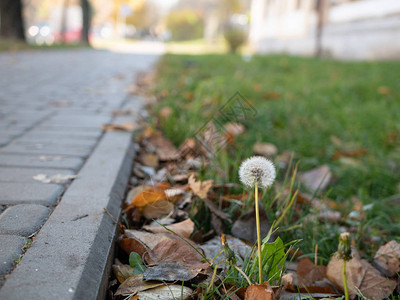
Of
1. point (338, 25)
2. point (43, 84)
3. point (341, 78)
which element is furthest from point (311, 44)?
point (43, 84)

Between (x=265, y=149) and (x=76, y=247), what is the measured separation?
1.77 metres

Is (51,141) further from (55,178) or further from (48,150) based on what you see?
(55,178)

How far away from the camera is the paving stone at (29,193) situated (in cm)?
167

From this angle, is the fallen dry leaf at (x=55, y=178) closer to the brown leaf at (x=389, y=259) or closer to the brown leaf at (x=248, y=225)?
the brown leaf at (x=248, y=225)

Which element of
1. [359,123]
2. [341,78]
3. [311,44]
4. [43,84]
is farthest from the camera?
[311,44]

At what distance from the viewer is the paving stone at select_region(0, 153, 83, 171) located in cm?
211

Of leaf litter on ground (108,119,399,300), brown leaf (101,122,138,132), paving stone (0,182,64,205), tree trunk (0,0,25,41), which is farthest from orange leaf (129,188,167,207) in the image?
tree trunk (0,0,25,41)

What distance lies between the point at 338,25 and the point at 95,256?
1291 centimetres

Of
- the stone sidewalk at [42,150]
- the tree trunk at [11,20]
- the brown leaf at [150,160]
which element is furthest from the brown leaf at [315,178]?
the tree trunk at [11,20]

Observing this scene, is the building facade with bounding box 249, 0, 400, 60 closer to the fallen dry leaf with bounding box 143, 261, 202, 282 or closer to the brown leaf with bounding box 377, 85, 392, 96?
the brown leaf with bounding box 377, 85, 392, 96

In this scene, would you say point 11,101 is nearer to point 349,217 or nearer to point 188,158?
point 188,158

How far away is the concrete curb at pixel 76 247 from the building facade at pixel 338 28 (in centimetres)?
967

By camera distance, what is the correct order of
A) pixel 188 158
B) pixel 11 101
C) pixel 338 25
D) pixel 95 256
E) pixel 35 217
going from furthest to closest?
pixel 338 25 < pixel 11 101 < pixel 188 158 < pixel 35 217 < pixel 95 256

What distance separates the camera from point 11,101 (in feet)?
13.2
